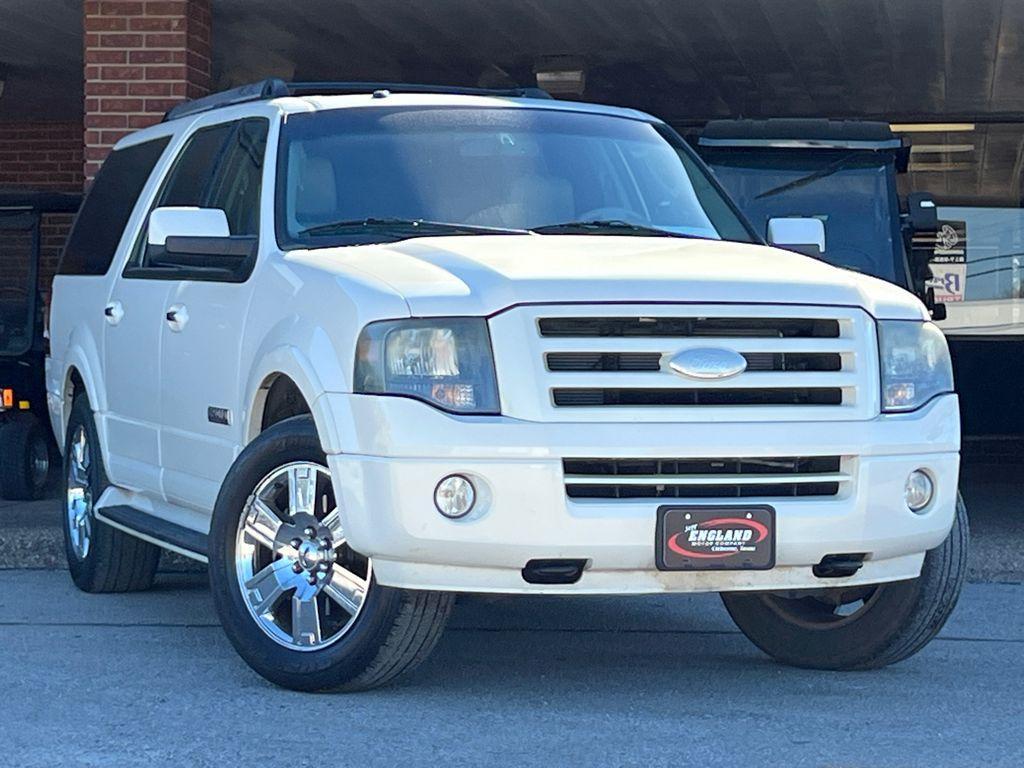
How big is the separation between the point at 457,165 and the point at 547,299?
54.7 inches

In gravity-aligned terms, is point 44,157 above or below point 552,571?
above

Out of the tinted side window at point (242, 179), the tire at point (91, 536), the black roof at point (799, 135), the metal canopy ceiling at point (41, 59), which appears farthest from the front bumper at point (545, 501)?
the metal canopy ceiling at point (41, 59)

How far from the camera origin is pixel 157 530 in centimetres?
670

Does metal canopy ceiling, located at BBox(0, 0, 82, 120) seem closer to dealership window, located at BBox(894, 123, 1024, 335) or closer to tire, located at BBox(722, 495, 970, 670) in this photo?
dealership window, located at BBox(894, 123, 1024, 335)

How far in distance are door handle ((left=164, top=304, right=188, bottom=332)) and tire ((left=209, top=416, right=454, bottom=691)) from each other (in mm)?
1015

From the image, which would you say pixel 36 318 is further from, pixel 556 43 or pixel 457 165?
pixel 457 165

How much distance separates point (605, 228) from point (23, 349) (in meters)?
6.57

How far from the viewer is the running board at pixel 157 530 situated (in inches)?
251

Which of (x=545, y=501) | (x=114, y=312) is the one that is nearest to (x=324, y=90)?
(x=114, y=312)

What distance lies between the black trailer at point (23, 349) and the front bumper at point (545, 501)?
6.39 meters

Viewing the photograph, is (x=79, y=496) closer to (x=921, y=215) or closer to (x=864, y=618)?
(x=864, y=618)

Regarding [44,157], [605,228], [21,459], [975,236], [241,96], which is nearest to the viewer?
[605,228]

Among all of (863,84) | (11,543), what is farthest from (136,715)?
(863,84)

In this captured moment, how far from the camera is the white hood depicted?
526 cm
